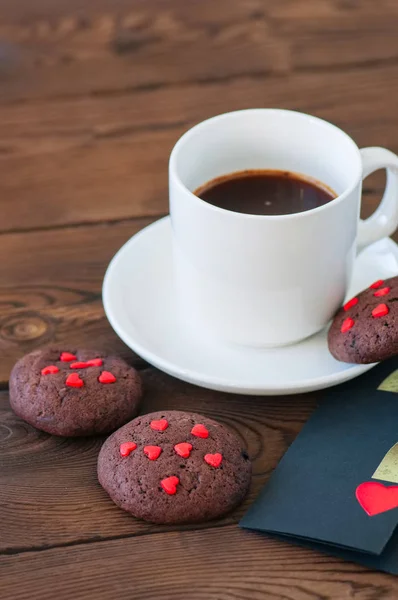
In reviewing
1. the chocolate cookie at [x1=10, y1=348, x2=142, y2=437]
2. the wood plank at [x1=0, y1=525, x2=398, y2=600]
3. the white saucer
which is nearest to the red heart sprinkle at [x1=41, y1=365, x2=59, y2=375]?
the chocolate cookie at [x1=10, y1=348, x2=142, y2=437]

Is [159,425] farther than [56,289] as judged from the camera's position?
No

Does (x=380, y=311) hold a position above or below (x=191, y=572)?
above

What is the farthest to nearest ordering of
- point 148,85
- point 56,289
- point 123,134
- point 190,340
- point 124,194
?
point 148,85 < point 123,134 < point 124,194 < point 56,289 < point 190,340

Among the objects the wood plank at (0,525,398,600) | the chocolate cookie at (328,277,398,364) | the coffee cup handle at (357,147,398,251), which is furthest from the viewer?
the coffee cup handle at (357,147,398,251)

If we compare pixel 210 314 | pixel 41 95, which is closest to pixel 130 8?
pixel 41 95

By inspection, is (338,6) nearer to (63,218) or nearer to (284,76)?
(284,76)

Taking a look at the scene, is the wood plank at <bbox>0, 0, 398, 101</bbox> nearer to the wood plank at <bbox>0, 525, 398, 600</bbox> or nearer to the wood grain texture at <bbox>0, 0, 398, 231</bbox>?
the wood grain texture at <bbox>0, 0, 398, 231</bbox>

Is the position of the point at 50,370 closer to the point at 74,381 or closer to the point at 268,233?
the point at 74,381

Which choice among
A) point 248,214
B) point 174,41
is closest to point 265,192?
point 248,214
